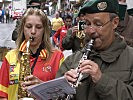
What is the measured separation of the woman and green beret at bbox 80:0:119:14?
2.90ft

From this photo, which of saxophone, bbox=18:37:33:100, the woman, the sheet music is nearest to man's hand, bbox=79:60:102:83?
the sheet music

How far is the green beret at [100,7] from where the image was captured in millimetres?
2771

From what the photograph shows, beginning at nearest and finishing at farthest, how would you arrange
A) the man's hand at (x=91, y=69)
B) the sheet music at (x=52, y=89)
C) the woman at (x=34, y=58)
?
the man's hand at (x=91, y=69), the sheet music at (x=52, y=89), the woman at (x=34, y=58)

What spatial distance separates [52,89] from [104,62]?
40 centimetres

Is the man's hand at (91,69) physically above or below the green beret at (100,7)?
below

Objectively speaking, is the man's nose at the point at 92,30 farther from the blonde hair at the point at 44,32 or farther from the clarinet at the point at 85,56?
the blonde hair at the point at 44,32

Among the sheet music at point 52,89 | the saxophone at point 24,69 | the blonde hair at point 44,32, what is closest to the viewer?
the sheet music at point 52,89

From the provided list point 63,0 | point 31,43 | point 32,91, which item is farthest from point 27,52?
point 63,0

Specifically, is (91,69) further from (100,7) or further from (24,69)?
(24,69)

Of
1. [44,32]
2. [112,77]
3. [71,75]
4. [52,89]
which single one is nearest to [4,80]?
[44,32]

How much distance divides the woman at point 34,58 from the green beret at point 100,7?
0.88 meters

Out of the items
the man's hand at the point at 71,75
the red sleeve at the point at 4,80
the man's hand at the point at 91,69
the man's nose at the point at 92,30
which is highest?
the man's nose at the point at 92,30

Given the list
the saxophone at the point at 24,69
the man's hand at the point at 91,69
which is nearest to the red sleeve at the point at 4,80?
the saxophone at the point at 24,69

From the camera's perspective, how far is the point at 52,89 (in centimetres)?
275
